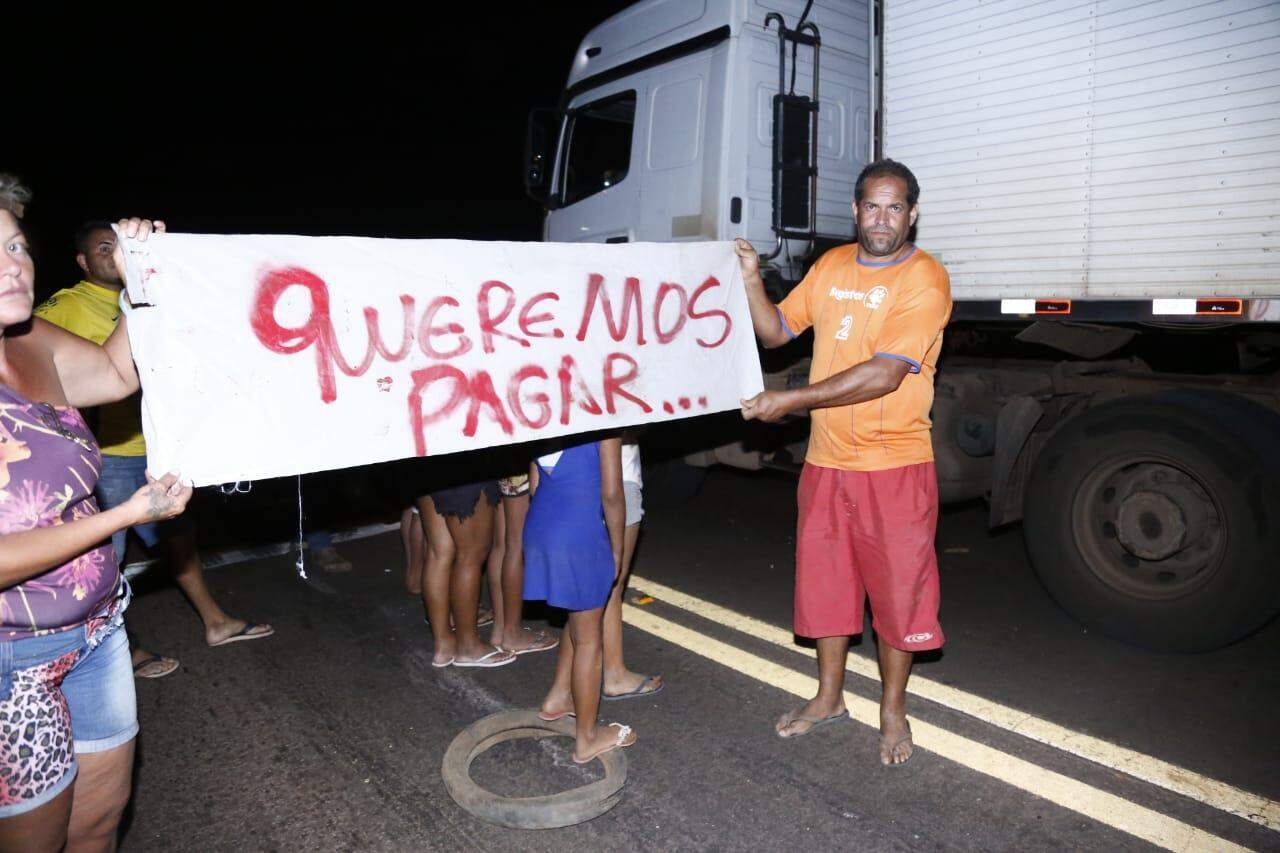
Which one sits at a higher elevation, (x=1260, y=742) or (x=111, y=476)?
(x=111, y=476)

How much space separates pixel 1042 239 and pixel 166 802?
4.44 metres

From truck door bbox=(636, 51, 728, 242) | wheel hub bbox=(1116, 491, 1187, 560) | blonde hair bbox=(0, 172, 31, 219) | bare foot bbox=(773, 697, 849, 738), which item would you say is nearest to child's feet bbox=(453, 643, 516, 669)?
bare foot bbox=(773, 697, 849, 738)

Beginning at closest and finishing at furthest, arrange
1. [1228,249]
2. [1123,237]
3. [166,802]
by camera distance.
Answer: [166,802], [1228,249], [1123,237]

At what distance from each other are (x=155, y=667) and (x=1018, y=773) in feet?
12.1

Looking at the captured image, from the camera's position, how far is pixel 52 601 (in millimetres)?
1948

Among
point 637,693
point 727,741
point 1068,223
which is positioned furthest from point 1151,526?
point 637,693

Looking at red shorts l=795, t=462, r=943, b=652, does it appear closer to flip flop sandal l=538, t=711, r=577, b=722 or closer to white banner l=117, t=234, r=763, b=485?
white banner l=117, t=234, r=763, b=485

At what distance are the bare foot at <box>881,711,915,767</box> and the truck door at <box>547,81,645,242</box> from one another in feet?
12.4

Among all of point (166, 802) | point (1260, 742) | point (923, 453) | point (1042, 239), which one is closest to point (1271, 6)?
point (1042, 239)

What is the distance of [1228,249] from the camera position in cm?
378

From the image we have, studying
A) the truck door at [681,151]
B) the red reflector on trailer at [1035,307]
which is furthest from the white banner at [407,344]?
the truck door at [681,151]

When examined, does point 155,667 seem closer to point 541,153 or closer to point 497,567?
point 497,567

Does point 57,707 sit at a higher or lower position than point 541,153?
lower

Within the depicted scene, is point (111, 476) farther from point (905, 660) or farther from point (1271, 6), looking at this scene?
point (1271, 6)
